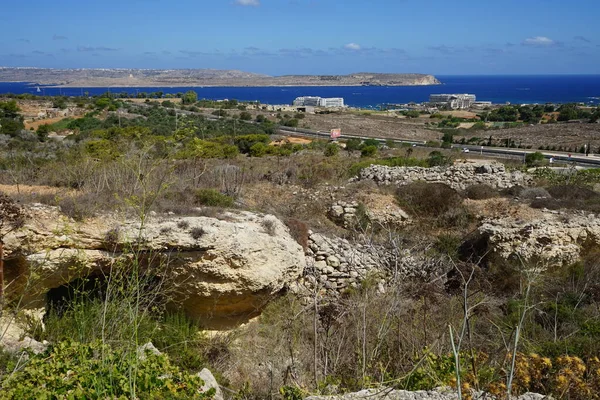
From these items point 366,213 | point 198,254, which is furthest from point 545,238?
point 198,254

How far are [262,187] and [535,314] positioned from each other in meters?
10.5

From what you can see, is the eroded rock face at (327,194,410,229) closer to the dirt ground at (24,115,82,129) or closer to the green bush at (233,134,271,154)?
the green bush at (233,134,271,154)

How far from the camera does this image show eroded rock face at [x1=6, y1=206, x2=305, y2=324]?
7.70m

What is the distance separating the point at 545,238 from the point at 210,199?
789cm

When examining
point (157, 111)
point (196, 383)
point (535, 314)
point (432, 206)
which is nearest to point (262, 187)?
point (432, 206)

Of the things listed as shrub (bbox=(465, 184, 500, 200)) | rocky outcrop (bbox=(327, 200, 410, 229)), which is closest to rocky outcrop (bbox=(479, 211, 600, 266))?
rocky outcrop (bbox=(327, 200, 410, 229))

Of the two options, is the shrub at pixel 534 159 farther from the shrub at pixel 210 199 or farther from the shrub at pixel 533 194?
the shrub at pixel 210 199

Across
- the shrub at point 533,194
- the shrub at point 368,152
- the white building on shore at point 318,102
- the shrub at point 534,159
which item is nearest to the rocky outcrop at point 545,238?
the shrub at point 533,194

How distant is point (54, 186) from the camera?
10531 mm

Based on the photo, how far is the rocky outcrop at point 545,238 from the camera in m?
11.4

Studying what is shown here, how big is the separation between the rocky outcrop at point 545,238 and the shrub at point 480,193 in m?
3.69

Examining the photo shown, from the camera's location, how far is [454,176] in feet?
62.7

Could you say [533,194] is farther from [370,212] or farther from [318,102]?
[318,102]

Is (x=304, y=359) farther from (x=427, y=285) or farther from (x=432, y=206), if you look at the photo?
(x=432, y=206)
